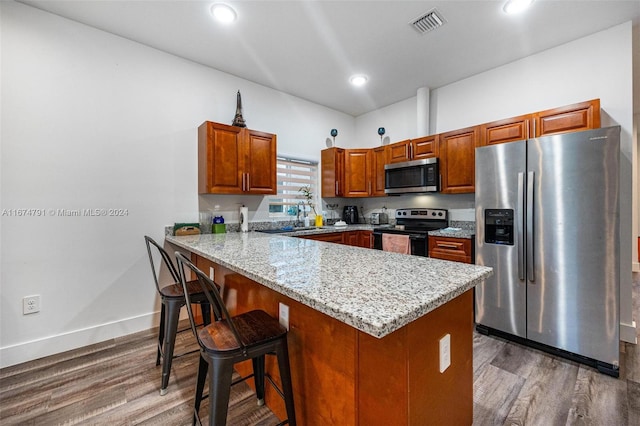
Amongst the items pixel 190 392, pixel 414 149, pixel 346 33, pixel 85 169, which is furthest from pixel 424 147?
pixel 85 169

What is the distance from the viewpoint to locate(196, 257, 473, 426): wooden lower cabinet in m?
0.94

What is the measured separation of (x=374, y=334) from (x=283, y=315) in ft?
2.69

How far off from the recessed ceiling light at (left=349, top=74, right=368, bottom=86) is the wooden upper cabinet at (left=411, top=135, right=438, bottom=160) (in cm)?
102

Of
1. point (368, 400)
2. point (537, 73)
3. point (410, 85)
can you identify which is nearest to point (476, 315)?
point (368, 400)

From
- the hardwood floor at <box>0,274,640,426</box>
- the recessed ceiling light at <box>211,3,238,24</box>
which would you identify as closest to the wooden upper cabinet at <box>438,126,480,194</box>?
the hardwood floor at <box>0,274,640,426</box>

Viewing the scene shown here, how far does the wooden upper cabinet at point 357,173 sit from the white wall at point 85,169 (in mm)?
2113

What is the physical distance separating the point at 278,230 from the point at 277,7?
7.57 feet

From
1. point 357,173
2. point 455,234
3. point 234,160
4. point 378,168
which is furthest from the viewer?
point 357,173

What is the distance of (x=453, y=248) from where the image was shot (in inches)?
116

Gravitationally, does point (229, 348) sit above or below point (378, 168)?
below

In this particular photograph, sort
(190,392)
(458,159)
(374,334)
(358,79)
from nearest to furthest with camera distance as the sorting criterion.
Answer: (374,334) → (190,392) → (458,159) → (358,79)

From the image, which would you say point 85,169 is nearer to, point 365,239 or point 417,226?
point 365,239

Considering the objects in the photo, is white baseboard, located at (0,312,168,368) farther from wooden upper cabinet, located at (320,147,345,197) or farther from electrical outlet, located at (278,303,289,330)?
wooden upper cabinet, located at (320,147,345,197)

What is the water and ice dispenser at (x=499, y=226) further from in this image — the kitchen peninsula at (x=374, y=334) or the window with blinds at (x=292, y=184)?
the window with blinds at (x=292, y=184)
